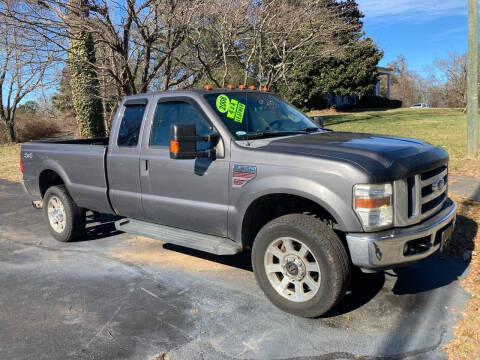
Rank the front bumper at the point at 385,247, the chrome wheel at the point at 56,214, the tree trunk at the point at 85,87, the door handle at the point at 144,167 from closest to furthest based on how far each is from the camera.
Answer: the front bumper at the point at 385,247, the door handle at the point at 144,167, the chrome wheel at the point at 56,214, the tree trunk at the point at 85,87

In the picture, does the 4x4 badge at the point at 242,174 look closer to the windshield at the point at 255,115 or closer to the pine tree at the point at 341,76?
the windshield at the point at 255,115

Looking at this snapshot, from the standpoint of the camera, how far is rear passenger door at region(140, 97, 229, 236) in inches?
155

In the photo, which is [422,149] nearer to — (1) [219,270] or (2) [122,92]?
(1) [219,270]

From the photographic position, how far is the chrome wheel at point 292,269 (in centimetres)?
343

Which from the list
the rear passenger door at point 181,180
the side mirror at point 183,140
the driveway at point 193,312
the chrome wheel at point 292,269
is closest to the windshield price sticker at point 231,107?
the rear passenger door at point 181,180

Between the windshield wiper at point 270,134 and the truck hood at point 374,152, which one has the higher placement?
the windshield wiper at point 270,134

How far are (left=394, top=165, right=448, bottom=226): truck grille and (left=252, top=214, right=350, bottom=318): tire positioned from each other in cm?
55

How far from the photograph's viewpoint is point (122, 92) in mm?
10523

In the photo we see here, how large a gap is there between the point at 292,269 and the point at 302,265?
0.34 ft

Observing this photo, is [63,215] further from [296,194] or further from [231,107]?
[296,194]

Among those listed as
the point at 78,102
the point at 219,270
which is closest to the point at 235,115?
the point at 219,270

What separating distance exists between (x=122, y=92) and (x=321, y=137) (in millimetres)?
7695

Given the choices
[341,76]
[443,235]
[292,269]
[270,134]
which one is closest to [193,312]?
[292,269]

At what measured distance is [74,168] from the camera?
541cm
